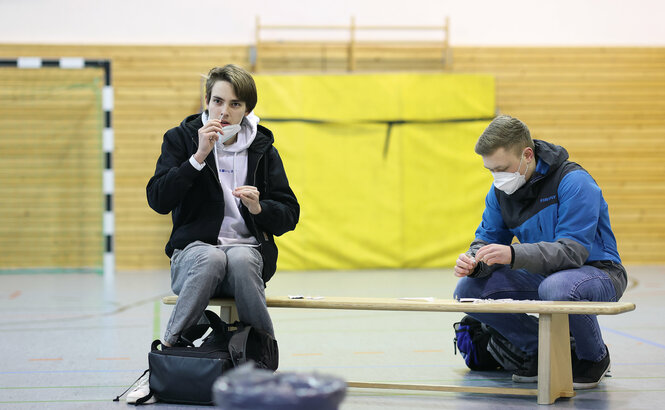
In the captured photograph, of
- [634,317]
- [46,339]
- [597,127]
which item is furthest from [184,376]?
[597,127]

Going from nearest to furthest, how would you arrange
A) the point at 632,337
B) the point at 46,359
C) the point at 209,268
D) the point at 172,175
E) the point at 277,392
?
the point at 277,392
the point at 209,268
the point at 172,175
the point at 46,359
the point at 632,337

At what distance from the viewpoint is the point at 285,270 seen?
7.49 meters

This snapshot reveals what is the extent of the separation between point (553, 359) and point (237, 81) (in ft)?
4.87

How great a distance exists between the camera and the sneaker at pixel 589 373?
246cm

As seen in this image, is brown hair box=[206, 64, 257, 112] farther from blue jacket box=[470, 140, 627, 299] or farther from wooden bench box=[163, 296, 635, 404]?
blue jacket box=[470, 140, 627, 299]

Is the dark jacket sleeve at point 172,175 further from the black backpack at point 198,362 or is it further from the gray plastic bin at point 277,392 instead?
the gray plastic bin at point 277,392

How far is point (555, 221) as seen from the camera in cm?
248

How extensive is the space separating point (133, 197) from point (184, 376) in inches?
236

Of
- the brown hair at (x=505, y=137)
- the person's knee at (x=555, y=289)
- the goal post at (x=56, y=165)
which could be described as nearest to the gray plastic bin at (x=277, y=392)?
the person's knee at (x=555, y=289)

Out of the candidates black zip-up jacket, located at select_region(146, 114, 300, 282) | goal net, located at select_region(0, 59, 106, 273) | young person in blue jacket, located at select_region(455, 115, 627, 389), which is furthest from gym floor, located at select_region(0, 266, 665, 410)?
goal net, located at select_region(0, 59, 106, 273)

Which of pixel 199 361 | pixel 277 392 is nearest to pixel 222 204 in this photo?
pixel 199 361

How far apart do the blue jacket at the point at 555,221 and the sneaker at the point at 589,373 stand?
28cm

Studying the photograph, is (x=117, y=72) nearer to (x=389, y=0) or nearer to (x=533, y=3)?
(x=389, y=0)

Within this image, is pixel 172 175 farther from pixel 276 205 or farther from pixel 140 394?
pixel 140 394
